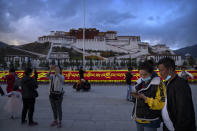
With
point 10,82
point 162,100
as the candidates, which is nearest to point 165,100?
point 162,100

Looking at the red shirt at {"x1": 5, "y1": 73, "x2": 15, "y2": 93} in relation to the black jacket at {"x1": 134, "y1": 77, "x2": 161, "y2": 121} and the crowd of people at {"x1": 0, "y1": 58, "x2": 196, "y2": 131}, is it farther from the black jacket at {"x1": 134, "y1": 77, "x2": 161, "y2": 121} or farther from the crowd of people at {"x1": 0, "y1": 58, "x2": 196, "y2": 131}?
the black jacket at {"x1": 134, "y1": 77, "x2": 161, "y2": 121}

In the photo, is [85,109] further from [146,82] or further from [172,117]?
[172,117]

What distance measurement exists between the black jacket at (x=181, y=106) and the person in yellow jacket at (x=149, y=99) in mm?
276

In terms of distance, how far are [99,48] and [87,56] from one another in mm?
17425

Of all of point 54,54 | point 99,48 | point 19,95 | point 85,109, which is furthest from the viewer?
point 99,48

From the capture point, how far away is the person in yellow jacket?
1.98 m

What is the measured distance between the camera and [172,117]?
176 cm

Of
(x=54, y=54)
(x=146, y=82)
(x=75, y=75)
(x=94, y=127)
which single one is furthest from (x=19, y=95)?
(x=54, y=54)

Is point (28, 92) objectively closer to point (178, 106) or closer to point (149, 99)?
point (149, 99)

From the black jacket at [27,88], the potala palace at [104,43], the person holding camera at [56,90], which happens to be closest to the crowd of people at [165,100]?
the person holding camera at [56,90]

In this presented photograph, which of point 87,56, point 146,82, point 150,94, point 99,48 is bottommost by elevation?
point 150,94

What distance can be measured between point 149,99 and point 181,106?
17.3 inches

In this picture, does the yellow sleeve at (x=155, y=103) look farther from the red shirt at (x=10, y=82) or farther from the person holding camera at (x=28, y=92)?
the red shirt at (x=10, y=82)

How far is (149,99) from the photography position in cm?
197
